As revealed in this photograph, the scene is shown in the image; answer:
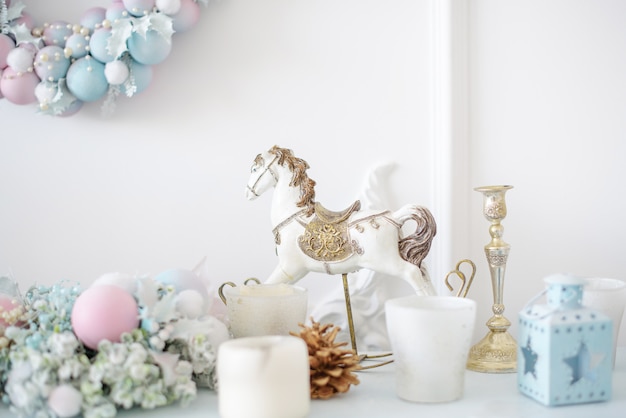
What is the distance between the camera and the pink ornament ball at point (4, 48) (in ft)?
3.45

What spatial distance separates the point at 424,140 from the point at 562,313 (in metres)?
0.47

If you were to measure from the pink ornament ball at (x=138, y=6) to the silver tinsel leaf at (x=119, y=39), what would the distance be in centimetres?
2

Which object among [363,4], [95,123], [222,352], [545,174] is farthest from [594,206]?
[95,123]

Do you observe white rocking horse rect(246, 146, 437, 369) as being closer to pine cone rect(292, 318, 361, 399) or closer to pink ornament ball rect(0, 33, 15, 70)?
pine cone rect(292, 318, 361, 399)

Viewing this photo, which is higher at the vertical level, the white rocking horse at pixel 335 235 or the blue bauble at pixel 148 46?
the blue bauble at pixel 148 46

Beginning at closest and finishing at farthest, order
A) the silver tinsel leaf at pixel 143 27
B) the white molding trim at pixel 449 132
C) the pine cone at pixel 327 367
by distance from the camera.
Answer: the pine cone at pixel 327 367, the silver tinsel leaf at pixel 143 27, the white molding trim at pixel 449 132

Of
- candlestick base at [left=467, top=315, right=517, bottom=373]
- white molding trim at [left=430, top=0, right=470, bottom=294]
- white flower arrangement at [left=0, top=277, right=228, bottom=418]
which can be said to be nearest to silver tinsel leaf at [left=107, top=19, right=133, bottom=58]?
white flower arrangement at [left=0, top=277, right=228, bottom=418]

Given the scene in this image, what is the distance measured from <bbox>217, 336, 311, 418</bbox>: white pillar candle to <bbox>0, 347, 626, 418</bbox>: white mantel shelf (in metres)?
0.06

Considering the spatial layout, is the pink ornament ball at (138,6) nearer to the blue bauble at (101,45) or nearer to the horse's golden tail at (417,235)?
the blue bauble at (101,45)

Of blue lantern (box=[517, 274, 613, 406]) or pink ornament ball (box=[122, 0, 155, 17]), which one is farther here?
pink ornament ball (box=[122, 0, 155, 17])

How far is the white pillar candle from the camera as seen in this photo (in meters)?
0.69

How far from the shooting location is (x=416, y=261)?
92 centimetres

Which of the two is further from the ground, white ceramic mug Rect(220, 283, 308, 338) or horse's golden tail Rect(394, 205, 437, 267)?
horse's golden tail Rect(394, 205, 437, 267)

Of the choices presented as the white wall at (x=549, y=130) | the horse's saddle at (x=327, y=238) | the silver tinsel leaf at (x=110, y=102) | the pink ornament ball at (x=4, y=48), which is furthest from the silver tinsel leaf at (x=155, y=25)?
the white wall at (x=549, y=130)
